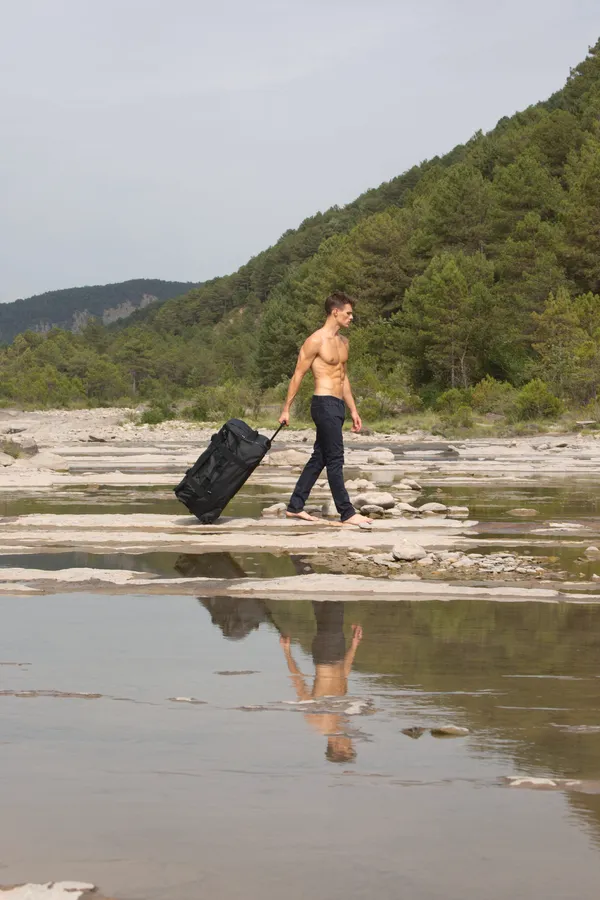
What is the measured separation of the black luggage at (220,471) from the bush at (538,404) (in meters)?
30.2

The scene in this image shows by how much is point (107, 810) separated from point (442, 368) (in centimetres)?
6190

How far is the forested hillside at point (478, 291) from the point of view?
50.3 m

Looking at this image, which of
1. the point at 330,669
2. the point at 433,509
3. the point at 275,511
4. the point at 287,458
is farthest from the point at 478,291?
the point at 330,669

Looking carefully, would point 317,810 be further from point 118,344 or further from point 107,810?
point 118,344

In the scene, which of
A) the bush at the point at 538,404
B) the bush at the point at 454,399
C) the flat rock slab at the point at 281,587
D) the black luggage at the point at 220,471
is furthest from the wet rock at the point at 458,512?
the bush at the point at 454,399

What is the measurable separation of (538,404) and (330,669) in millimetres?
36489

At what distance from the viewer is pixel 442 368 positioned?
64.0 metres

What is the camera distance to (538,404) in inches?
1580

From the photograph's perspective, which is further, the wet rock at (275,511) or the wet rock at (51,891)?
the wet rock at (275,511)

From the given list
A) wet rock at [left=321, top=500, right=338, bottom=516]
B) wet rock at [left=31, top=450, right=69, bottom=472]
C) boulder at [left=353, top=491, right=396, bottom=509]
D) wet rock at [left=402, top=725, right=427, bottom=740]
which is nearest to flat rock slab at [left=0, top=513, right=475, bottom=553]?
wet rock at [left=321, top=500, right=338, bottom=516]

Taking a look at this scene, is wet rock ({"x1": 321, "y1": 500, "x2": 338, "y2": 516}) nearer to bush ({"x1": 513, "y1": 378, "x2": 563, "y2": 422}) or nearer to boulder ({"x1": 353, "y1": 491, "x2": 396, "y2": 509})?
boulder ({"x1": 353, "y1": 491, "x2": 396, "y2": 509})

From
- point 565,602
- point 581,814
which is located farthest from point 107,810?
point 565,602

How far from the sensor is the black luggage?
10680 millimetres

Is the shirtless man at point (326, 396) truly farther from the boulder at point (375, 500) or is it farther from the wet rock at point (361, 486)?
the wet rock at point (361, 486)
